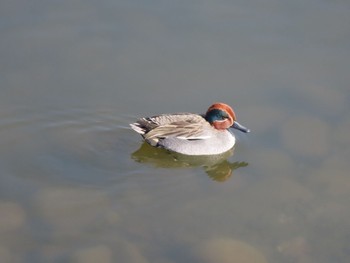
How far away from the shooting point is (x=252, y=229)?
889 cm

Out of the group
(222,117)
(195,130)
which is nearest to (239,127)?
(222,117)

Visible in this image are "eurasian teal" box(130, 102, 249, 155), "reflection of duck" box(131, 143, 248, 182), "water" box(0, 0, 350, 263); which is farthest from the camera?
"eurasian teal" box(130, 102, 249, 155)

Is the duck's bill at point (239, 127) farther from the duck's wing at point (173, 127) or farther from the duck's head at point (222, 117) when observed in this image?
the duck's wing at point (173, 127)

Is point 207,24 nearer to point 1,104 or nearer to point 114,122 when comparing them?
point 114,122

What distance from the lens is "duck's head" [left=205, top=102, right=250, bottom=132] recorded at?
10.5 metres

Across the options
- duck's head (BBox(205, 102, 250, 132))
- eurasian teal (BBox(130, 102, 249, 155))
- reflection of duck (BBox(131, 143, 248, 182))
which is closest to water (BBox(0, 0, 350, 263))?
reflection of duck (BBox(131, 143, 248, 182))

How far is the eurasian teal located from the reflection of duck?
94mm

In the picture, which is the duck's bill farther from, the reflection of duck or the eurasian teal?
the reflection of duck

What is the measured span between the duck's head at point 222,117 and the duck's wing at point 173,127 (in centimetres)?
11

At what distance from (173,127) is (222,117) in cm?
76

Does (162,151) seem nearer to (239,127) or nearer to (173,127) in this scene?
(173,127)

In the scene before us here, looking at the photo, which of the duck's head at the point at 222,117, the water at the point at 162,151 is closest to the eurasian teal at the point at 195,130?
the duck's head at the point at 222,117

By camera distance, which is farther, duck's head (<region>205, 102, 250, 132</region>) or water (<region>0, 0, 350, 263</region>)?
duck's head (<region>205, 102, 250, 132</region>)

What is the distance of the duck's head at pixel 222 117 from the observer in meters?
10.5
